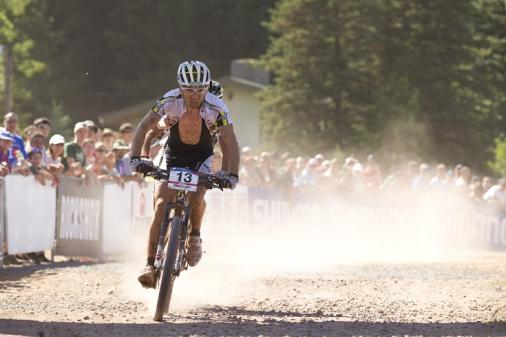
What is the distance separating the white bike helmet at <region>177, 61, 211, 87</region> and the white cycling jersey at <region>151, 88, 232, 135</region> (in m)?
0.33

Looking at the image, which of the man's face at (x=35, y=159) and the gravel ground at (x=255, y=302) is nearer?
the gravel ground at (x=255, y=302)

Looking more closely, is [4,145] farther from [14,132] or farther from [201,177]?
[201,177]

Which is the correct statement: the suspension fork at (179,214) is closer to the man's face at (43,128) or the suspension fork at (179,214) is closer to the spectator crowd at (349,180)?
the man's face at (43,128)

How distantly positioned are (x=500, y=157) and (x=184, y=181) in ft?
190

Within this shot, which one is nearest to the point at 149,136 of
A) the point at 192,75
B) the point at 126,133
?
the point at 192,75

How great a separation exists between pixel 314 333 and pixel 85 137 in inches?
377

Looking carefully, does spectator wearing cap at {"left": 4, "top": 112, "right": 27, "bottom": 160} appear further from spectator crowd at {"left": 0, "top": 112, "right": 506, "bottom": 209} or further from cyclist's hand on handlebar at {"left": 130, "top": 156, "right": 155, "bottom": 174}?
cyclist's hand on handlebar at {"left": 130, "top": 156, "right": 155, "bottom": 174}

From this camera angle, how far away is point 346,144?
52406mm

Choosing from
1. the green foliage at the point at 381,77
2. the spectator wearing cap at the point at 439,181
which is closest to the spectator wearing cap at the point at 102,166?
the spectator wearing cap at the point at 439,181

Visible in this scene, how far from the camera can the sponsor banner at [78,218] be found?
54.6ft

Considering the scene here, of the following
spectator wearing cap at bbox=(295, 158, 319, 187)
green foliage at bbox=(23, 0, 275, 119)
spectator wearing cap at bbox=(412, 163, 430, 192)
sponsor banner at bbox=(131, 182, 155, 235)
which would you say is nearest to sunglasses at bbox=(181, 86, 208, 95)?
sponsor banner at bbox=(131, 182, 155, 235)

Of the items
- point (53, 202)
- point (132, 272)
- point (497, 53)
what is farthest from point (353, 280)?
point (497, 53)

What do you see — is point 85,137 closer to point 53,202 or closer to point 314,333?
point 53,202

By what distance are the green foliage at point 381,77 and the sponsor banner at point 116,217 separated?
33.3 metres
